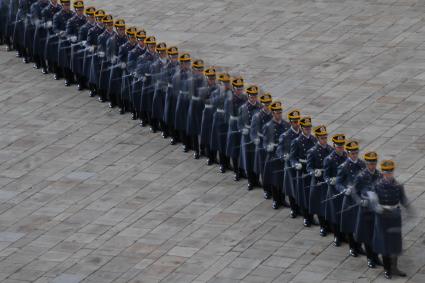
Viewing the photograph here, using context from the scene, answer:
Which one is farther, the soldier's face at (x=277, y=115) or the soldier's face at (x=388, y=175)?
the soldier's face at (x=277, y=115)

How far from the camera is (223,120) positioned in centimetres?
2591

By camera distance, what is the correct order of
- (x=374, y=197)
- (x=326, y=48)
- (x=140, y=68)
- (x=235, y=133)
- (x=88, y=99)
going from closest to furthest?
1. (x=374, y=197)
2. (x=235, y=133)
3. (x=140, y=68)
4. (x=88, y=99)
5. (x=326, y=48)

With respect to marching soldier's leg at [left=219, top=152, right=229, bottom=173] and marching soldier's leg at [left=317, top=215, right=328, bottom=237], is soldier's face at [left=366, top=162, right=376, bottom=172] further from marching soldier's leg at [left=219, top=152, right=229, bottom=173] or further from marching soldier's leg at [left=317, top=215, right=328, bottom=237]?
marching soldier's leg at [left=219, top=152, right=229, bottom=173]

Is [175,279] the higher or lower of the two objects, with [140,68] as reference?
lower

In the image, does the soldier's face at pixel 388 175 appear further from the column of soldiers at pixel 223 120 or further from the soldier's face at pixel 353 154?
the soldier's face at pixel 353 154

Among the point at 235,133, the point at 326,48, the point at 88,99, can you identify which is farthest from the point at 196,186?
the point at 326,48

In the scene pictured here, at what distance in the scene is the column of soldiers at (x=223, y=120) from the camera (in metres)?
22.4

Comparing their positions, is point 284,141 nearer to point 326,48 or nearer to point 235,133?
point 235,133

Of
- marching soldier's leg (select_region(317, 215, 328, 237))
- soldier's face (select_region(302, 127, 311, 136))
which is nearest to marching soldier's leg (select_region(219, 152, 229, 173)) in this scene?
soldier's face (select_region(302, 127, 311, 136))

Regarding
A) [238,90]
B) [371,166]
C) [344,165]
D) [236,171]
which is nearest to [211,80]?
[238,90]

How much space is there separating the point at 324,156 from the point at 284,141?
0.98m

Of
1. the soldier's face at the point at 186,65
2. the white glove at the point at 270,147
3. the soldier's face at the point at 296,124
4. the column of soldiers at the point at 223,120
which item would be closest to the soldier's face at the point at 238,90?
the column of soldiers at the point at 223,120

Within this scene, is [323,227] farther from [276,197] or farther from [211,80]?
[211,80]

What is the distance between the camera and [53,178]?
86.5ft
